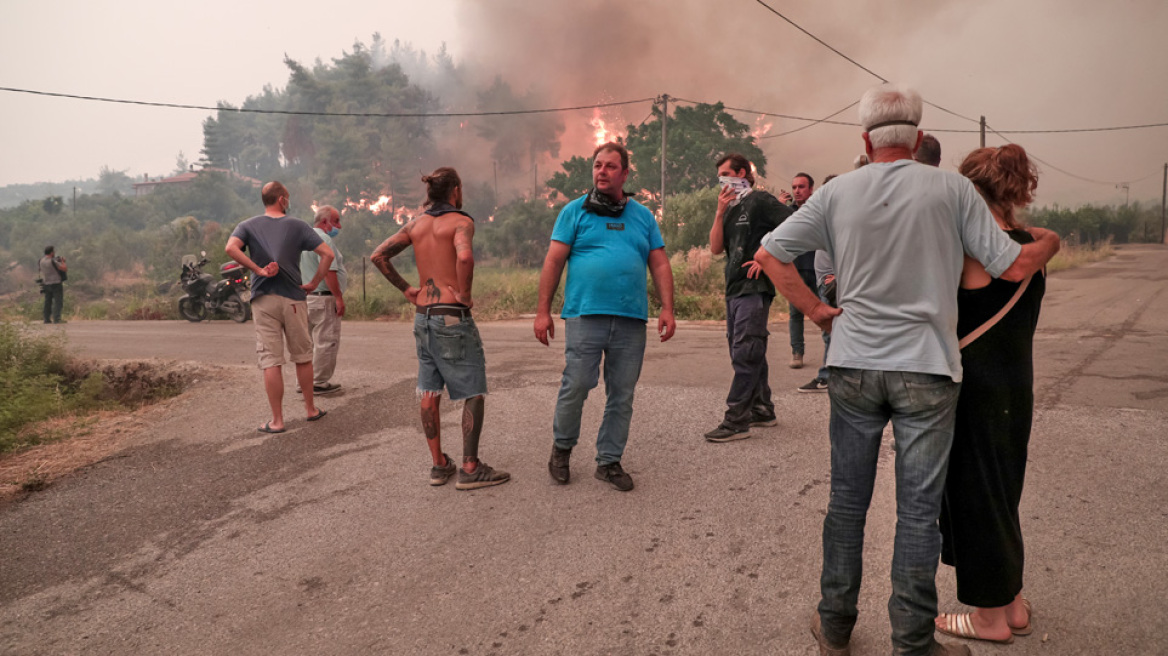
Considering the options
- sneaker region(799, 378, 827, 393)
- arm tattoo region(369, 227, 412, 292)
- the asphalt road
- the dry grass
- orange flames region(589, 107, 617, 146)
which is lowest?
the asphalt road

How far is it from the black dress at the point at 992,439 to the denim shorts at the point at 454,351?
2.61m

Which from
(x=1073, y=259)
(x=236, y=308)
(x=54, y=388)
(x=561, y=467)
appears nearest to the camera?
(x=561, y=467)

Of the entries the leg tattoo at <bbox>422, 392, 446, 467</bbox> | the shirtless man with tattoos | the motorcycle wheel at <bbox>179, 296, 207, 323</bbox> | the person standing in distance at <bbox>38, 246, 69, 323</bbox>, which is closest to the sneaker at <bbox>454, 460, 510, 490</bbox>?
the shirtless man with tattoos

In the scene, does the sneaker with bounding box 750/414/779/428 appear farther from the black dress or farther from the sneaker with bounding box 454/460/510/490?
the black dress

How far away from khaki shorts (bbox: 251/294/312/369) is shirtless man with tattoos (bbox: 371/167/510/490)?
1.83m

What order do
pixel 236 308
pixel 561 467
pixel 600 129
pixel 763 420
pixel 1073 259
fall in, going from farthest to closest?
pixel 600 129, pixel 1073 259, pixel 236 308, pixel 763 420, pixel 561 467

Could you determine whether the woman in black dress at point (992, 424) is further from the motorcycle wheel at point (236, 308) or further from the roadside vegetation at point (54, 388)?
the motorcycle wheel at point (236, 308)

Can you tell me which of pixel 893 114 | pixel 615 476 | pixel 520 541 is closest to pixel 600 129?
pixel 615 476

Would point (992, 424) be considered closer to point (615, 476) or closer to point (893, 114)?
point (893, 114)

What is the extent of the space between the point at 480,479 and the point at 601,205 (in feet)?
5.69

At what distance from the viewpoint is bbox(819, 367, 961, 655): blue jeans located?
89.0 inches

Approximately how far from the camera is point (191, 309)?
16.5m

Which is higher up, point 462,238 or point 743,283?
point 462,238

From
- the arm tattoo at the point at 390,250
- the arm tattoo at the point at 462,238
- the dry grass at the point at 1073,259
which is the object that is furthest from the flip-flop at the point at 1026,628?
the dry grass at the point at 1073,259
